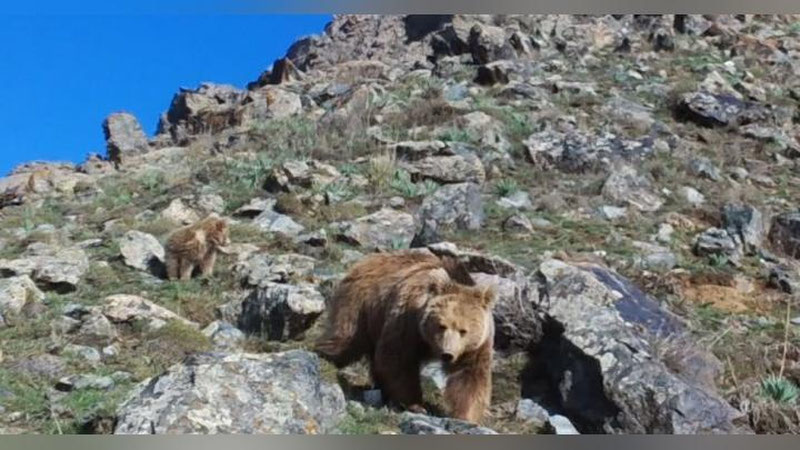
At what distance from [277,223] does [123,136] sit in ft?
18.7

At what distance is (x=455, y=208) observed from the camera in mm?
6984

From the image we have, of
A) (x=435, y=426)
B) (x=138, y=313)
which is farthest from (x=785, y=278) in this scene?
(x=138, y=313)

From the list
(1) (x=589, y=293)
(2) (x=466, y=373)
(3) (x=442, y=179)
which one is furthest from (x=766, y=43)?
(2) (x=466, y=373)

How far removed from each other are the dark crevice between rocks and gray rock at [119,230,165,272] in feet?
9.13

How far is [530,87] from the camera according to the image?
987cm

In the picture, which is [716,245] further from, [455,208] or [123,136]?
[123,136]

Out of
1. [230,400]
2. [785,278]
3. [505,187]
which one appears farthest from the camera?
[505,187]

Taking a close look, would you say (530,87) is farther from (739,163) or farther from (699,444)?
(699,444)

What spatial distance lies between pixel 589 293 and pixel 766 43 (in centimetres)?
787

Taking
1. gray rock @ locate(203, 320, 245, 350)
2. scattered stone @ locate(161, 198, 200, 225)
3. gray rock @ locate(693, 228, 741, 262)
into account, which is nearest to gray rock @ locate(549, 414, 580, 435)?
gray rock @ locate(203, 320, 245, 350)

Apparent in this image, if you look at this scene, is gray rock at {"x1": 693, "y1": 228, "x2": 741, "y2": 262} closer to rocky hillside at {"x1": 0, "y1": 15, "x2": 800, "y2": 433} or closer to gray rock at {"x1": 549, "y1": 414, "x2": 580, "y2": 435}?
rocky hillside at {"x1": 0, "y1": 15, "x2": 800, "y2": 433}

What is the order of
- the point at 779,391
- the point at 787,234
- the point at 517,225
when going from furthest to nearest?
the point at 787,234 < the point at 517,225 < the point at 779,391

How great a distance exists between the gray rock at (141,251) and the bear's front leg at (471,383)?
2769 mm

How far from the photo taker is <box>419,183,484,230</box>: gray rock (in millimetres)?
6805
